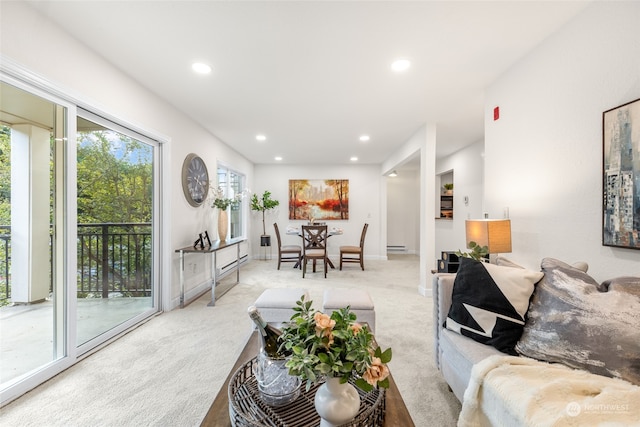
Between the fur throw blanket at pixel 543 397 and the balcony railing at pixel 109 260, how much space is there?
9.08 ft

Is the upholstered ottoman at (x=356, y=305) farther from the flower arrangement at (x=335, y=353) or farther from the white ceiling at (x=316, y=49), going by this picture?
the white ceiling at (x=316, y=49)

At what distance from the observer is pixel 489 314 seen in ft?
4.69

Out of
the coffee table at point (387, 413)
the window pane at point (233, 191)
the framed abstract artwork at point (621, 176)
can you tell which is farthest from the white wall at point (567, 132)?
the window pane at point (233, 191)

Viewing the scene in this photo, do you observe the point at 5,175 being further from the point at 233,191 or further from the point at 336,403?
the point at 233,191

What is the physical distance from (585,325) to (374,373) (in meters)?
1.02

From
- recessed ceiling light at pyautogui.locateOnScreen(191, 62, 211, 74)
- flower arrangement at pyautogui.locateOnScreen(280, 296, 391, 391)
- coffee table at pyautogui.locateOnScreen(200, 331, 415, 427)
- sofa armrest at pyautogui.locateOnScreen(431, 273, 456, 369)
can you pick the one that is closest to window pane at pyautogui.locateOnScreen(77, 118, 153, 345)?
recessed ceiling light at pyautogui.locateOnScreen(191, 62, 211, 74)

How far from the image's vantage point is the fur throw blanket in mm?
869

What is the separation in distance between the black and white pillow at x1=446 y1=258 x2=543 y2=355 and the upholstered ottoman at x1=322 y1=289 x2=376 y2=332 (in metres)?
0.70

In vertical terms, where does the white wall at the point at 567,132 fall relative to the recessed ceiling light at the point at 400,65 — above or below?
below

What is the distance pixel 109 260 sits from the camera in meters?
2.55

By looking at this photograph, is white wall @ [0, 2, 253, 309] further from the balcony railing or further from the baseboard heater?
the baseboard heater

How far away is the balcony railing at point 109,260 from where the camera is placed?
5.77 ft

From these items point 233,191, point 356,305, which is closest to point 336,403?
point 356,305

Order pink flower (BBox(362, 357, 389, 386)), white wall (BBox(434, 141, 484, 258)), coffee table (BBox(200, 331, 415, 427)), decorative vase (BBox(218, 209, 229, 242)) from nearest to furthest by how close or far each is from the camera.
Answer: pink flower (BBox(362, 357, 389, 386))
coffee table (BBox(200, 331, 415, 427))
decorative vase (BBox(218, 209, 229, 242))
white wall (BBox(434, 141, 484, 258))
